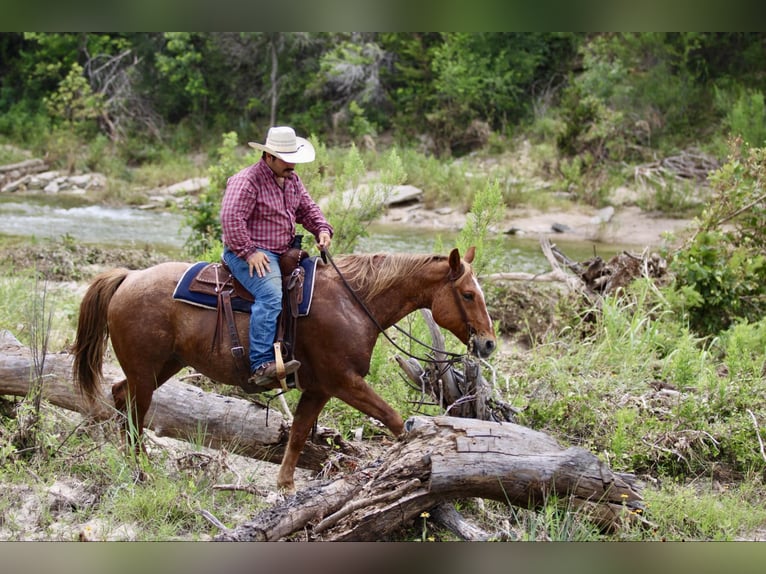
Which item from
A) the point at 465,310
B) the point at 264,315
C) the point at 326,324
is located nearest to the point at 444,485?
the point at 465,310

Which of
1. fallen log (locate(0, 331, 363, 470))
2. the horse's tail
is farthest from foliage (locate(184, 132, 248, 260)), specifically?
the horse's tail

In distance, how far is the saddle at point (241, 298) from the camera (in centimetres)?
507

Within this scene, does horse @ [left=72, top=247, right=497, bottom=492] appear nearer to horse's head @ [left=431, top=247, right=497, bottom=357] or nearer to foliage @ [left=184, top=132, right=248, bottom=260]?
horse's head @ [left=431, top=247, right=497, bottom=357]

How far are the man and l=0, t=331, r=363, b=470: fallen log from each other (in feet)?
2.47

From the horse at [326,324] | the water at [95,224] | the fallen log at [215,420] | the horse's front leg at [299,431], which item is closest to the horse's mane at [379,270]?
the horse at [326,324]

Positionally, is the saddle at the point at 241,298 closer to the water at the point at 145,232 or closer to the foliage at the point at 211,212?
the foliage at the point at 211,212

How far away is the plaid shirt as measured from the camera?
499 cm

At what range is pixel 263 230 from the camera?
5.14 m

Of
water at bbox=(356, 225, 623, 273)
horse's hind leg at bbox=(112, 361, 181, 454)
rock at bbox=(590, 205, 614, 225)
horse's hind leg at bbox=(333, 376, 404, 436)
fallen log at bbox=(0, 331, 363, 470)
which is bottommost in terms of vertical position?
water at bbox=(356, 225, 623, 273)

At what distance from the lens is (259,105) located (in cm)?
2594

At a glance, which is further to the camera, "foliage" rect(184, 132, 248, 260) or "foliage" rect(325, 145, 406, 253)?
"foliage" rect(184, 132, 248, 260)

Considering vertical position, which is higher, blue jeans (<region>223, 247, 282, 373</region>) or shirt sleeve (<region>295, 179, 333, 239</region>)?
shirt sleeve (<region>295, 179, 333, 239</region>)

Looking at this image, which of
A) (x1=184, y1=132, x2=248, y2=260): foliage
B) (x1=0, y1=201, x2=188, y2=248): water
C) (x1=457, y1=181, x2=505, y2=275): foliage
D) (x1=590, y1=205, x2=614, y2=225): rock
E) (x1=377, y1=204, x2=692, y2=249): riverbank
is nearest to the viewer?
(x1=457, y1=181, x2=505, y2=275): foliage

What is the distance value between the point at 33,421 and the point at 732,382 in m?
5.32
